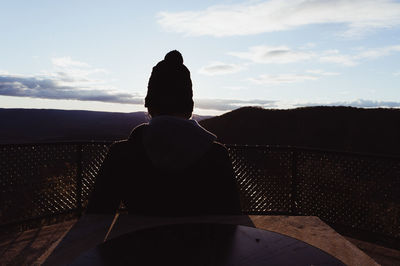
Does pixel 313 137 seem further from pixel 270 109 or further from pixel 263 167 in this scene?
pixel 263 167

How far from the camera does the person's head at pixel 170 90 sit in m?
1.87

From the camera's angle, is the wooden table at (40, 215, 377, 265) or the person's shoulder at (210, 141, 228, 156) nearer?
the wooden table at (40, 215, 377, 265)

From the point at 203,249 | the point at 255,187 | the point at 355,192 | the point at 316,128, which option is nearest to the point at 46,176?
the point at 255,187

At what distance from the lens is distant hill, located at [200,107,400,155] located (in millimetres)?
27569

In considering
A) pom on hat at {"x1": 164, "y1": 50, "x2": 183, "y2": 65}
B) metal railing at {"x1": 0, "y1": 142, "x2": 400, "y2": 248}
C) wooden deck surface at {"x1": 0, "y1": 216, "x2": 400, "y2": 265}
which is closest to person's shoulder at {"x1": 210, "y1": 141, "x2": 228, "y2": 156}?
wooden deck surface at {"x1": 0, "y1": 216, "x2": 400, "y2": 265}

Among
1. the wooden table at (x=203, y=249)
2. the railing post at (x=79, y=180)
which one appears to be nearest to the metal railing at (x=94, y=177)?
the railing post at (x=79, y=180)

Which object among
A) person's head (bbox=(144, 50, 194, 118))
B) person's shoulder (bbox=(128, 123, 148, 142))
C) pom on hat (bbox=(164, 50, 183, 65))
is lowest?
person's shoulder (bbox=(128, 123, 148, 142))

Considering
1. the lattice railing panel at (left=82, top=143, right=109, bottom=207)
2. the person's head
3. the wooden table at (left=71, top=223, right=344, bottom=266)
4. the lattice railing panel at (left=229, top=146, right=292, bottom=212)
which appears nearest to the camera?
the wooden table at (left=71, top=223, right=344, bottom=266)

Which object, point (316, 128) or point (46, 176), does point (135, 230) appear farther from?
point (316, 128)

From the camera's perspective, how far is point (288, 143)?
97.9 ft

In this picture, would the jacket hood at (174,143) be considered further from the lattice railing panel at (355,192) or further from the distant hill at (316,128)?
the distant hill at (316,128)

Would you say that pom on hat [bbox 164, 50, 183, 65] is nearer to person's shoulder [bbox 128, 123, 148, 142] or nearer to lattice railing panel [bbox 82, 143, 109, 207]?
person's shoulder [bbox 128, 123, 148, 142]

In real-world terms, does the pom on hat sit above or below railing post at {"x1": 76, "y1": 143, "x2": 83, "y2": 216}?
above

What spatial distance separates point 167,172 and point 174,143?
0.18m
